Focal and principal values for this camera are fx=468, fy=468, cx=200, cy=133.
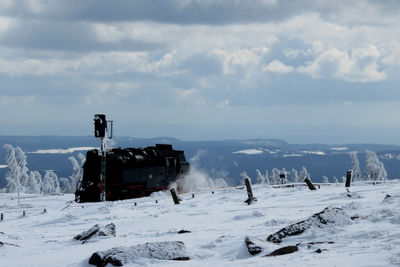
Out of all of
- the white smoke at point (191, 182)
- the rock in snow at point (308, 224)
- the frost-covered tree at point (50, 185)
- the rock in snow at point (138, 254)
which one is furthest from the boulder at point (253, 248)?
the frost-covered tree at point (50, 185)

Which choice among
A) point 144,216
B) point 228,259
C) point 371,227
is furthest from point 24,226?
point 371,227

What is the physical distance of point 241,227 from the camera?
56.6ft

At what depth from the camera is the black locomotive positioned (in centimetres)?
3528

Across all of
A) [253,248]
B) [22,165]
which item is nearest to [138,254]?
[253,248]

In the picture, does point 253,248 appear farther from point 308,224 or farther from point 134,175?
point 134,175

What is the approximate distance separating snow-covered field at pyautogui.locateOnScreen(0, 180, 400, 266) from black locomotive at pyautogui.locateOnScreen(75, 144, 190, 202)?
724cm

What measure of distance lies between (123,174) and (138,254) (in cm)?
2323

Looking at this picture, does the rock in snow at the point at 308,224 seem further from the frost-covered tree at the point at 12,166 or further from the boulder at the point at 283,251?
the frost-covered tree at the point at 12,166

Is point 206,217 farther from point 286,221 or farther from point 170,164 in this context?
point 170,164

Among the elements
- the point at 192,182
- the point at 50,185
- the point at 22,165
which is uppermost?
the point at 22,165

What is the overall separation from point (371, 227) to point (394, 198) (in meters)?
5.97

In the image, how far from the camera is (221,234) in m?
15.9

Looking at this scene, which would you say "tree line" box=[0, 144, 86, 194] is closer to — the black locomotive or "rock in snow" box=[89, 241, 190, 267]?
the black locomotive

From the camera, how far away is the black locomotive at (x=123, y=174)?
3528cm
